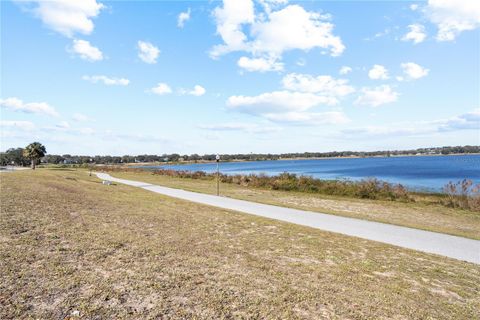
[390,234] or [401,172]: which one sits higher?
[390,234]

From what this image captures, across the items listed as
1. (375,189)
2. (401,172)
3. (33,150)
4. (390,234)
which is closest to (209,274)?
(390,234)

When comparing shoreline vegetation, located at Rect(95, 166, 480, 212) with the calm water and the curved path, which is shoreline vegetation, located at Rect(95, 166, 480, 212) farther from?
the curved path

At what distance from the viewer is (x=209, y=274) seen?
15.7 feet

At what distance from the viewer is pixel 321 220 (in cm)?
1080

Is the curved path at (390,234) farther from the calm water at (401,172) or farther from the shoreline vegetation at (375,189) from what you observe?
the calm water at (401,172)

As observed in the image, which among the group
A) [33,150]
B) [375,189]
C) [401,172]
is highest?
[33,150]

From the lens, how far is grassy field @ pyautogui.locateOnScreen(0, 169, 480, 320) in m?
3.65

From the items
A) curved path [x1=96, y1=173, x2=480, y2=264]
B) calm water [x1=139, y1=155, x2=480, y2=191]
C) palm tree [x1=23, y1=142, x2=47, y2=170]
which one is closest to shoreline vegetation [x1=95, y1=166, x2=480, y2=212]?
calm water [x1=139, y1=155, x2=480, y2=191]

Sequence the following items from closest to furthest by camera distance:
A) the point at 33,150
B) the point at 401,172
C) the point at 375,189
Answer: the point at 375,189 < the point at 401,172 < the point at 33,150

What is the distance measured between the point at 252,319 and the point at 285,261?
95.9 inches

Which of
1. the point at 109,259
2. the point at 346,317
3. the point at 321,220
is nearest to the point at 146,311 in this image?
the point at 109,259

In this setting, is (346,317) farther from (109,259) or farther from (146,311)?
(109,259)

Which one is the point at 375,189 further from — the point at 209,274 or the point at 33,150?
the point at 33,150

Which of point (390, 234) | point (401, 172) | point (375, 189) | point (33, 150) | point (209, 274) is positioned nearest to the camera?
point (209, 274)
